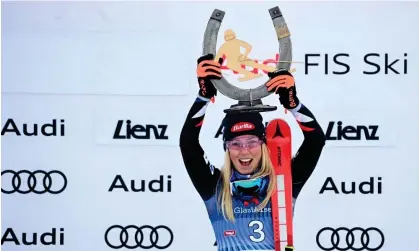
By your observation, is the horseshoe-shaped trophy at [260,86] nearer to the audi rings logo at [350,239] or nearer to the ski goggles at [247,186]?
the ski goggles at [247,186]

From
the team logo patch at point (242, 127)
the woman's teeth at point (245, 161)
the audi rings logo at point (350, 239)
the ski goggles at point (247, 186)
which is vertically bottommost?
the audi rings logo at point (350, 239)

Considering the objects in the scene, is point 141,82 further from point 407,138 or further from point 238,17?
point 407,138

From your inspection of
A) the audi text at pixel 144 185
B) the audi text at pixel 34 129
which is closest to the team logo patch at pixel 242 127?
the audi text at pixel 144 185

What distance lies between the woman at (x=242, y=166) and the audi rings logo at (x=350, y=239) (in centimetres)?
22

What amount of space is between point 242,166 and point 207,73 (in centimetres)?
42

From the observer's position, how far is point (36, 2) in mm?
2955

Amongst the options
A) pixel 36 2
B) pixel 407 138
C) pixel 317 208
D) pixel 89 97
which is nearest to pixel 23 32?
pixel 36 2

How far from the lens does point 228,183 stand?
292 centimetres

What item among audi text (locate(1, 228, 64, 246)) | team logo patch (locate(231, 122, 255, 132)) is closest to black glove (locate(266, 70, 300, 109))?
team logo patch (locate(231, 122, 255, 132))

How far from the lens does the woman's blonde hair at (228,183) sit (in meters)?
2.89

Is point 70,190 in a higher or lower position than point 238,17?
lower

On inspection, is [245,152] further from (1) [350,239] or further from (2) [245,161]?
(1) [350,239]

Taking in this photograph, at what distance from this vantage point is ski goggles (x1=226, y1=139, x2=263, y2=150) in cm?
290

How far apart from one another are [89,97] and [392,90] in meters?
1.28
